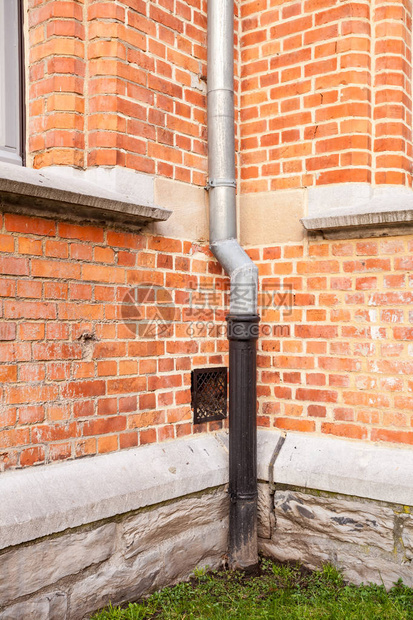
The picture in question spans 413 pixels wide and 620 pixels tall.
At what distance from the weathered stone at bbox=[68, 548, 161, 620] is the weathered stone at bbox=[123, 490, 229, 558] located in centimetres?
6

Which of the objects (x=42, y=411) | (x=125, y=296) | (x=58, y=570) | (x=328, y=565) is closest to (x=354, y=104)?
(x=125, y=296)

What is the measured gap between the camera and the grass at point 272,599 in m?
2.40

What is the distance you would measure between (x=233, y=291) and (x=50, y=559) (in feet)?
5.11

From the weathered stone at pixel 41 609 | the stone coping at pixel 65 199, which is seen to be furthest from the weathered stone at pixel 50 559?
the stone coping at pixel 65 199

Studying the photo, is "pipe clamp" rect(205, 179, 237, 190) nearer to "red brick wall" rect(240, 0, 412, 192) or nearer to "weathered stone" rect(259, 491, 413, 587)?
"red brick wall" rect(240, 0, 412, 192)

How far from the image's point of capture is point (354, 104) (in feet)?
9.27

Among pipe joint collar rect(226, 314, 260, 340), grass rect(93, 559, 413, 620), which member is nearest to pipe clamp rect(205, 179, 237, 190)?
pipe joint collar rect(226, 314, 260, 340)

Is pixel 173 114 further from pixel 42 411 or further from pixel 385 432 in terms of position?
pixel 385 432

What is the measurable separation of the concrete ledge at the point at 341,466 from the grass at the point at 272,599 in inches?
17.4

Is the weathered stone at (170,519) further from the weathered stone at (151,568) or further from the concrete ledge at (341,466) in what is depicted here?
the concrete ledge at (341,466)

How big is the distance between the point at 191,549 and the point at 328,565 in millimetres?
721

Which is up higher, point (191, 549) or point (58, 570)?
point (58, 570)

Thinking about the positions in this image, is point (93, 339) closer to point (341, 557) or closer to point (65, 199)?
point (65, 199)

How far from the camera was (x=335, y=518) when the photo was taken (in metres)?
2.77
